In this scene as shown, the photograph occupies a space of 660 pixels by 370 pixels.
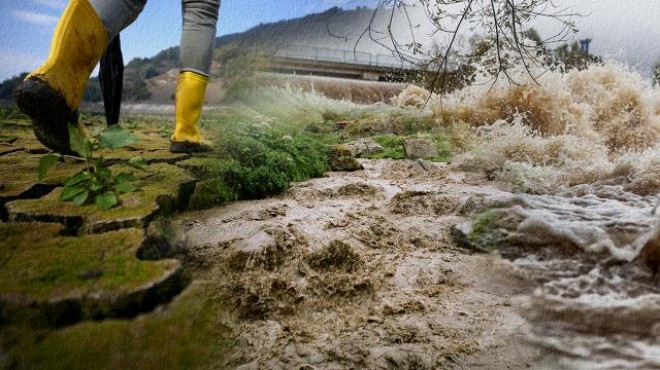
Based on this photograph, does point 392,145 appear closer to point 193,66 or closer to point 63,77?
point 193,66

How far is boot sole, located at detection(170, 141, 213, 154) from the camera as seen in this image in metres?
1.57

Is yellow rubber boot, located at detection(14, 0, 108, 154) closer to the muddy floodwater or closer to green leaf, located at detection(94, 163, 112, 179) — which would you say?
green leaf, located at detection(94, 163, 112, 179)

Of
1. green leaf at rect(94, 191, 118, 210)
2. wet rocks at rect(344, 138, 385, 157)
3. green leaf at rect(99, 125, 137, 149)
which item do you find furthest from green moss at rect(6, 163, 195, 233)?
wet rocks at rect(344, 138, 385, 157)

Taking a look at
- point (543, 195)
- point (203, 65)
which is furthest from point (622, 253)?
point (203, 65)

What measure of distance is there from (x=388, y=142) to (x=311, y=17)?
71 centimetres

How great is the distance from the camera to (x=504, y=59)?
2.10m

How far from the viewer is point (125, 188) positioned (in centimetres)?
108

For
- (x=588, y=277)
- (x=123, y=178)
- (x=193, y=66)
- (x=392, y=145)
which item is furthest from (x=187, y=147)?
(x=588, y=277)

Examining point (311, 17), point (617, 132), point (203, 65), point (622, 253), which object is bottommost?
point (622, 253)

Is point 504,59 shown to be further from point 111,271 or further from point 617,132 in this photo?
point 111,271

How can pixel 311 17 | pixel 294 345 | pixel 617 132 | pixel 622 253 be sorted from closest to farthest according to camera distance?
pixel 294 345 → pixel 622 253 → pixel 311 17 → pixel 617 132

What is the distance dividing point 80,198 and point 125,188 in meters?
0.10

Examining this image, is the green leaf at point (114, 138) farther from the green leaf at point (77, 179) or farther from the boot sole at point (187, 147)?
the boot sole at point (187, 147)

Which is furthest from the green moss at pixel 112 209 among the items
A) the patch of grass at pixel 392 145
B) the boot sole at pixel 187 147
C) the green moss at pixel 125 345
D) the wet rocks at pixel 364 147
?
the patch of grass at pixel 392 145
